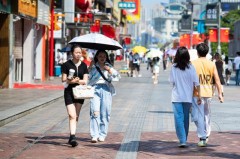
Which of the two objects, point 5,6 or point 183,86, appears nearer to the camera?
point 183,86

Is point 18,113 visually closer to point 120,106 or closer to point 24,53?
point 120,106

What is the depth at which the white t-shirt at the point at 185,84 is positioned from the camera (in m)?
13.8

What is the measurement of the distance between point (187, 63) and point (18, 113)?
7037 millimetres

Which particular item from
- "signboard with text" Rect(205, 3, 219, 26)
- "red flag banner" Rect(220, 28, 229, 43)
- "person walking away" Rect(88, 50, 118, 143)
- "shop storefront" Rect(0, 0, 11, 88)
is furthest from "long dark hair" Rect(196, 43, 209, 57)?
"red flag banner" Rect(220, 28, 229, 43)

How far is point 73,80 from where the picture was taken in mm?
14047

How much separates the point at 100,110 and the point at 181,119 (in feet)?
5.50

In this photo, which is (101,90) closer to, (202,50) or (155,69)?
(202,50)

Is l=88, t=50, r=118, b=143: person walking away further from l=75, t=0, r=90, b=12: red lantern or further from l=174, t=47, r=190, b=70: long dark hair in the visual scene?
l=75, t=0, r=90, b=12: red lantern

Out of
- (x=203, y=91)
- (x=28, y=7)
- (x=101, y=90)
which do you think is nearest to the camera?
(x=203, y=91)

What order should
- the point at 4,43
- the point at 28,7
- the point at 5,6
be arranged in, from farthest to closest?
the point at 28,7 → the point at 4,43 → the point at 5,6

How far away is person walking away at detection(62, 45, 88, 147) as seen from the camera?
1408cm

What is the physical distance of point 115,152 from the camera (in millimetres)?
13078

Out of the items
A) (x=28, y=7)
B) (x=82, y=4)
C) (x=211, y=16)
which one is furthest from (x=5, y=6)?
(x=211, y=16)

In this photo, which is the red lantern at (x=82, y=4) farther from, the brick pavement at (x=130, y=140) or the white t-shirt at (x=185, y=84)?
the white t-shirt at (x=185, y=84)
